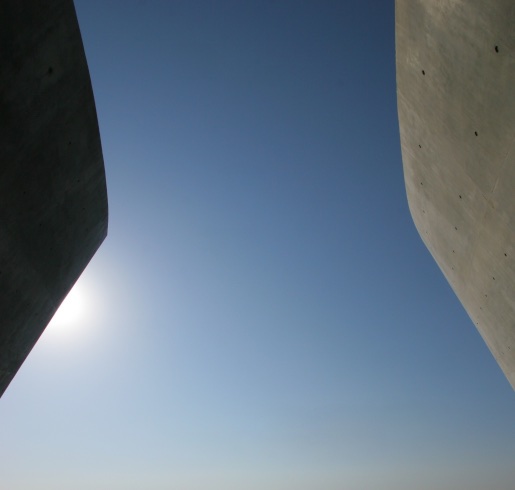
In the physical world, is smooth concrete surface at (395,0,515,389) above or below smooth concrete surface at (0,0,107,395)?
above

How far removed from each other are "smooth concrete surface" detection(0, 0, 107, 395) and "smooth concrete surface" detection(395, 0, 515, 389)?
318 centimetres

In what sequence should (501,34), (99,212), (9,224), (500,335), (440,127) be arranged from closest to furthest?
(501,34)
(9,224)
(440,127)
(500,335)
(99,212)

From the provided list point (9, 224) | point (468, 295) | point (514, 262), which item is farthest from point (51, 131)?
point (468, 295)

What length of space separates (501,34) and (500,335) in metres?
3.18

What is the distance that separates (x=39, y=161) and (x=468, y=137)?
3.66m

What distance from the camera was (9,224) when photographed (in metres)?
3.01

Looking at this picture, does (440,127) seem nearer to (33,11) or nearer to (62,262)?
(33,11)

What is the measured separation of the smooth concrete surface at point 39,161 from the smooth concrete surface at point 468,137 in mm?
3184

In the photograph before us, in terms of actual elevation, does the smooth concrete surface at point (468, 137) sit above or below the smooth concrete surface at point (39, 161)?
above

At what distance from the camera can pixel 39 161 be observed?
3246 mm

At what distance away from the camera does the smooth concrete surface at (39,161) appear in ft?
9.30

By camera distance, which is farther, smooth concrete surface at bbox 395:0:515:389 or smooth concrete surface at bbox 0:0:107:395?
smooth concrete surface at bbox 395:0:515:389

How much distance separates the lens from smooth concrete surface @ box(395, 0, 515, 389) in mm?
2963

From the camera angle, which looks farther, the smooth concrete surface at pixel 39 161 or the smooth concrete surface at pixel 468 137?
the smooth concrete surface at pixel 468 137
